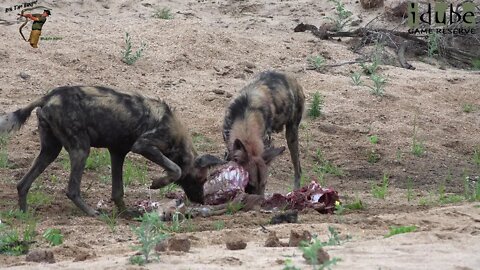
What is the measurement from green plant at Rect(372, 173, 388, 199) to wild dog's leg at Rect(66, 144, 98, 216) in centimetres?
253

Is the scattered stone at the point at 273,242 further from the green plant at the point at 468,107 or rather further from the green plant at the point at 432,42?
the green plant at the point at 432,42

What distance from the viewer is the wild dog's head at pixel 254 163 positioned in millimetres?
9273

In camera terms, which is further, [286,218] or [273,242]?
[286,218]

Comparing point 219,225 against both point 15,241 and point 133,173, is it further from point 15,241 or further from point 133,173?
point 133,173

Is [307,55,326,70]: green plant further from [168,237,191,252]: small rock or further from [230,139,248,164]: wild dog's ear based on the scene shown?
[168,237,191,252]: small rock

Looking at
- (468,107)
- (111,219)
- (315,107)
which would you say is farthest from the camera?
(468,107)

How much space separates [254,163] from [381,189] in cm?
122

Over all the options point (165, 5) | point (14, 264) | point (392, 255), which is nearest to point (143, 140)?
point (14, 264)

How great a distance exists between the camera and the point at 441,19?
51.0 ft

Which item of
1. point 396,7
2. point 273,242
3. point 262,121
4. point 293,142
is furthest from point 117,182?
point 396,7

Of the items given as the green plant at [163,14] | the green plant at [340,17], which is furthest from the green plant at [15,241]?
the green plant at [340,17]

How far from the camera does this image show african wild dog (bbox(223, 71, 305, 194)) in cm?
935

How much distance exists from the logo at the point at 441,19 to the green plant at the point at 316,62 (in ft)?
6.72

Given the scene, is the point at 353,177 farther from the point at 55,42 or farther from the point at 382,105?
the point at 55,42
